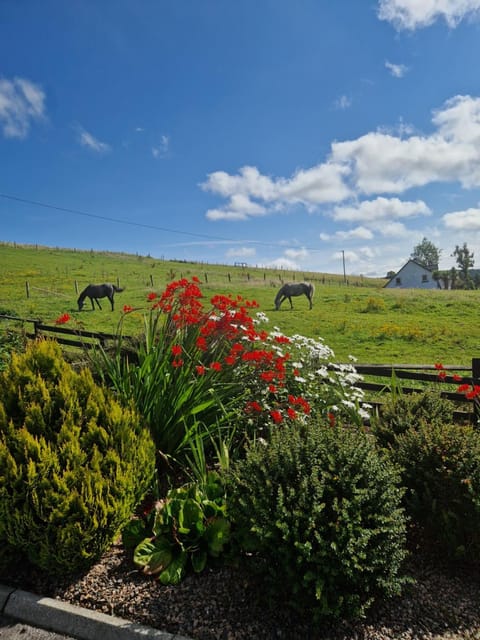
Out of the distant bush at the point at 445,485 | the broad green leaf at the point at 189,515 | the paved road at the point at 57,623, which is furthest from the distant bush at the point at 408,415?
the paved road at the point at 57,623

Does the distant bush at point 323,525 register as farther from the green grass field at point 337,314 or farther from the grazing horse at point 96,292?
the grazing horse at point 96,292

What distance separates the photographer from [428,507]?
8.86 ft

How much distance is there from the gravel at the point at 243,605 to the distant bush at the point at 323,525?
0.11 metres

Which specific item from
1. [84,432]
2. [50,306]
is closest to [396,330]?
[84,432]

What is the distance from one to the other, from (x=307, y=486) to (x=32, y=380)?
2.28 meters

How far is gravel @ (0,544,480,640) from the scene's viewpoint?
220 cm

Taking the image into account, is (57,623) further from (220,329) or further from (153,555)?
(220,329)

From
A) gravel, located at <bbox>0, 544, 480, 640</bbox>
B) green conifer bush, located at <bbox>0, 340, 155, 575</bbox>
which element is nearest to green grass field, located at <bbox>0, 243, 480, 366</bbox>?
green conifer bush, located at <bbox>0, 340, 155, 575</bbox>

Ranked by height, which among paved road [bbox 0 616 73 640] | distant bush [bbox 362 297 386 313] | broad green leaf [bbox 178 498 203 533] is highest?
distant bush [bbox 362 297 386 313]

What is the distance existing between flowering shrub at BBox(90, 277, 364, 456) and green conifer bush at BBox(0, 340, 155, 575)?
1.80ft

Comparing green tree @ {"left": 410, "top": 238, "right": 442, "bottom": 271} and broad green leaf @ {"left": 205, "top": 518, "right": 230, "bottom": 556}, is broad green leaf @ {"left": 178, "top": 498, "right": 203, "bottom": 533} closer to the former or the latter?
broad green leaf @ {"left": 205, "top": 518, "right": 230, "bottom": 556}

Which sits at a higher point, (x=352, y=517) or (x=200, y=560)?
(x=352, y=517)

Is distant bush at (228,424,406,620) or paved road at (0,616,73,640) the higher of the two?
distant bush at (228,424,406,620)

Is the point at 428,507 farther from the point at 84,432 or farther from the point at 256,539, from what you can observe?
the point at 84,432
